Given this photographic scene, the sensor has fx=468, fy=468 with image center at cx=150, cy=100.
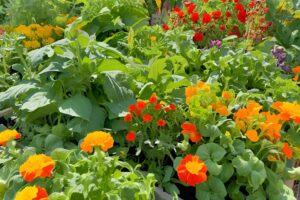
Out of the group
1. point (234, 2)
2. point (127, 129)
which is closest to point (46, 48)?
point (127, 129)

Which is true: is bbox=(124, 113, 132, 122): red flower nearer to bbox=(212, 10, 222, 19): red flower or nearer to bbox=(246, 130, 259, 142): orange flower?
bbox=(246, 130, 259, 142): orange flower

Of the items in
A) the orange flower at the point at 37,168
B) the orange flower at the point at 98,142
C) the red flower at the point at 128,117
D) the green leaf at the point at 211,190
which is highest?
the orange flower at the point at 98,142

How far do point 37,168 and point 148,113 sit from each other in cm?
70

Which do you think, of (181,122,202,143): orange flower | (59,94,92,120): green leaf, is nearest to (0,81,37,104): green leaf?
(59,94,92,120): green leaf

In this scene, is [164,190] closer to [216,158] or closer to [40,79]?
[216,158]

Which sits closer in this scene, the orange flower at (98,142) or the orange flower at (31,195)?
the orange flower at (31,195)

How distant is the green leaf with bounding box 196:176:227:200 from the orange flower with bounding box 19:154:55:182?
0.66 meters

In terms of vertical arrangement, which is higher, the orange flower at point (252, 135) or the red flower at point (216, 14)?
the red flower at point (216, 14)

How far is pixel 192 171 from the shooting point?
1808mm

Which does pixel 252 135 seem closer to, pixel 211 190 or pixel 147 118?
pixel 211 190

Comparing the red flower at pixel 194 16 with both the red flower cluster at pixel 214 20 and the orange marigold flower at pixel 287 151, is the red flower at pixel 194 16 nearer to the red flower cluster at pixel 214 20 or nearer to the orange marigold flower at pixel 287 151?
the red flower cluster at pixel 214 20

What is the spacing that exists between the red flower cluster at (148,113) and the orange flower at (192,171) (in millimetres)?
268

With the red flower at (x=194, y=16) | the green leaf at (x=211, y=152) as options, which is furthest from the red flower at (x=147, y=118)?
the red flower at (x=194, y=16)

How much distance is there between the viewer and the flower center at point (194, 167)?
1808 millimetres
